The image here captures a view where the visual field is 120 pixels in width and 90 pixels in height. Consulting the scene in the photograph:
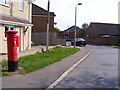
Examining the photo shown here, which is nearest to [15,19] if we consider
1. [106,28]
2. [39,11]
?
[39,11]

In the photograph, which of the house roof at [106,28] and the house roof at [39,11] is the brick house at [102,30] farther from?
the house roof at [39,11]

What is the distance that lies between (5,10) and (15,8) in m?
1.38

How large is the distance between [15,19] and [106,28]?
53.1 metres

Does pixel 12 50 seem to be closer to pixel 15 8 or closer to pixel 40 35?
pixel 15 8

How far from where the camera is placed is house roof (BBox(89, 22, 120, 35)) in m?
62.7

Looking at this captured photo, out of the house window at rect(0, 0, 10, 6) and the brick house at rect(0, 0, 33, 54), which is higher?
the house window at rect(0, 0, 10, 6)

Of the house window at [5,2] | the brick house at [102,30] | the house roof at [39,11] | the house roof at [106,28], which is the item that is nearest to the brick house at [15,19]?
the house window at [5,2]

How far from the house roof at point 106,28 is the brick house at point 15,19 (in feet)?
155

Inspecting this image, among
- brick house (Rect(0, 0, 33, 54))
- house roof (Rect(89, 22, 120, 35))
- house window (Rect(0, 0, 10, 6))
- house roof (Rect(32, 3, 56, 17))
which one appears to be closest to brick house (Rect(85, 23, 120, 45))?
house roof (Rect(89, 22, 120, 35))

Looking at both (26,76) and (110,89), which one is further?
(26,76)

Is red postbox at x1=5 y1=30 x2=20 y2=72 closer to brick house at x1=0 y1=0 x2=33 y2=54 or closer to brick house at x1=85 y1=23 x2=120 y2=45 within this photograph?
brick house at x1=0 y1=0 x2=33 y2=54

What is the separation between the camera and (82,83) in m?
7.09

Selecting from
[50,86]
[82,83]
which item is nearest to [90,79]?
[82,83]

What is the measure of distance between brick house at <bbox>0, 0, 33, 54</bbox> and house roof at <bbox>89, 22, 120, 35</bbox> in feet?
155
